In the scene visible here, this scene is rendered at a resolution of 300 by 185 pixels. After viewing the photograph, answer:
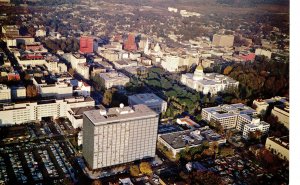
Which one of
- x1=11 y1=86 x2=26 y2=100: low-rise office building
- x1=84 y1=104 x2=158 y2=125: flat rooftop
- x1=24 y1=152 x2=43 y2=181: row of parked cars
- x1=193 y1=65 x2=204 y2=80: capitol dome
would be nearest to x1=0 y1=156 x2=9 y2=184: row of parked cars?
x1=24 y1=152 x2=43 y2=181: row of parked cars

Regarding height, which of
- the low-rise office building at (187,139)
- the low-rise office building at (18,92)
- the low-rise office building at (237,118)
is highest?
the low-rise office building at (18,92)

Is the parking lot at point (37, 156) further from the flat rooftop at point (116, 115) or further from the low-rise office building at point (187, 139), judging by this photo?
the low-rise office building at point (187, 139)

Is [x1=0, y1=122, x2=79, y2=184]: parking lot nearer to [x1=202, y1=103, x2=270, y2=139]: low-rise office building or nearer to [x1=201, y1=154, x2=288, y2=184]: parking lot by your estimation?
[x1=201, y1=154, x2=288, y2=184]: parking lot

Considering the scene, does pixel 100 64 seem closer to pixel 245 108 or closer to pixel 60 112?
pixel 60 112

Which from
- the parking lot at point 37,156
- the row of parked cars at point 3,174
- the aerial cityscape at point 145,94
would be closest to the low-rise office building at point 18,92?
the aerial cityscape at point 145,94

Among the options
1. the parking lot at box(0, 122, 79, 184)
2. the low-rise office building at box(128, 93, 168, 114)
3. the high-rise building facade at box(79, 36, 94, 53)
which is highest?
the high-rise building facade at box(79, 36, 94, 53)

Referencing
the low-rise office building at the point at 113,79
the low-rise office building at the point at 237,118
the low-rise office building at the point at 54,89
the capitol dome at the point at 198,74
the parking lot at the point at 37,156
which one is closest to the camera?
the parking lot at the point at 37,156

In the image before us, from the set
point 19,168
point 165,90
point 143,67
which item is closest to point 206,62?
point 143,67
